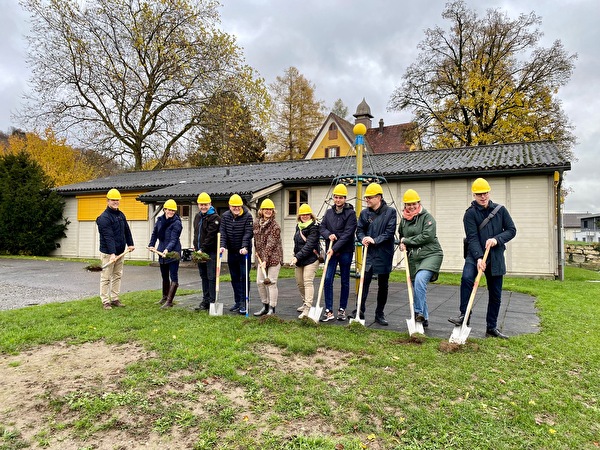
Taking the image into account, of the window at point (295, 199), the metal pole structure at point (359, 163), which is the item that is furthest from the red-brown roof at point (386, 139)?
the metal pole structure at point (359, 163)

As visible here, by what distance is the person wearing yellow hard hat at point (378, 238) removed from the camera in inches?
219

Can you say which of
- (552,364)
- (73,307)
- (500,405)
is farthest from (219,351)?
(73,307)

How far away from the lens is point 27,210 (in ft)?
68.7

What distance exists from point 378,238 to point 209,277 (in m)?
3.08

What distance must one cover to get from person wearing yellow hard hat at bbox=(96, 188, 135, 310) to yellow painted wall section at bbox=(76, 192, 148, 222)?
1375cm

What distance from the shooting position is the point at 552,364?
4.17 metres

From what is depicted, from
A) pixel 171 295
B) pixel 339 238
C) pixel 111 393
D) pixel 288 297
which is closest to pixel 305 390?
pixel 111 393

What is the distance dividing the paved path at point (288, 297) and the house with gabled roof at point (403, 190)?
2742 mm

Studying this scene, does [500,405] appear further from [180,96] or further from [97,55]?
[97,55]

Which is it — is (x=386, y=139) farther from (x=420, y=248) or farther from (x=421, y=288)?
(x=421, y=288)

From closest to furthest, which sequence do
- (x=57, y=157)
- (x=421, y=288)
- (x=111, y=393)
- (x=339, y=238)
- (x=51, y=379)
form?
(x=111, y=393) < (x=51, y=379) < (x=421, y=288) < (x=339, y=238) < (x=57, y=157)

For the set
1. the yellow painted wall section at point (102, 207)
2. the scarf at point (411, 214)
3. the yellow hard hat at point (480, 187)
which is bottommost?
the scarf at point (411, 214)

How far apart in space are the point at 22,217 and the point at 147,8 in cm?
1434

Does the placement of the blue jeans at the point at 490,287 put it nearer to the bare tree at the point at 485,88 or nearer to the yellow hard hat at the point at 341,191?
the yellow hard hat at the point at 341,191
